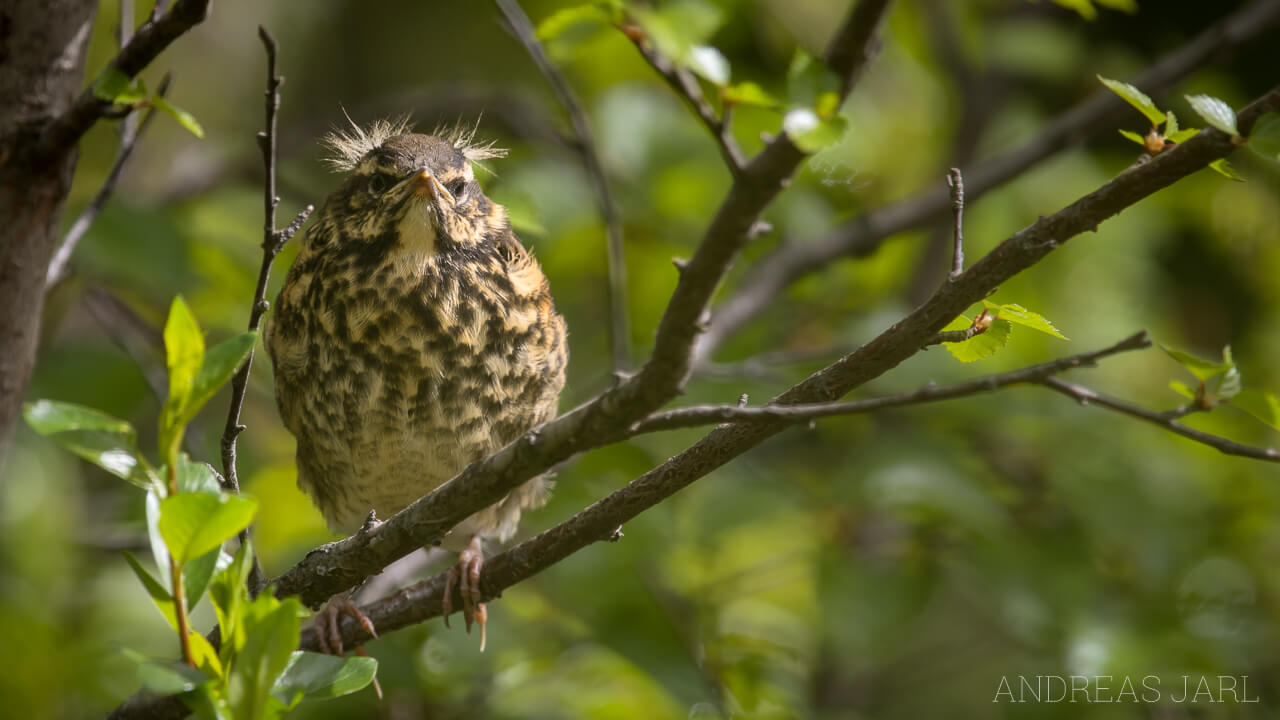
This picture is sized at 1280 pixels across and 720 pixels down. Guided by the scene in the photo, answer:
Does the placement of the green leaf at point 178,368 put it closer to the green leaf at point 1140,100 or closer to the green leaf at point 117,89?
the green leaf at point 117,89

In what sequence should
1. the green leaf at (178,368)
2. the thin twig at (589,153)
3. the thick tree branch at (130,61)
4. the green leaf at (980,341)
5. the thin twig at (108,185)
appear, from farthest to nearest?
the thin twig at (589,153), the thin twig at (108,185), the thick tree branch at (130,61), the green leaf at (980,341), the green leaf at (178,368)

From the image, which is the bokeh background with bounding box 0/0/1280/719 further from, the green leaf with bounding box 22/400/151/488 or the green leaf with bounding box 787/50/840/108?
the green leaf with bounding box 22/400/151/488

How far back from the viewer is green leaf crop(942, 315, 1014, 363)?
4.90 ft

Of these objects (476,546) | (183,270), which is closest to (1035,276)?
(476,546)

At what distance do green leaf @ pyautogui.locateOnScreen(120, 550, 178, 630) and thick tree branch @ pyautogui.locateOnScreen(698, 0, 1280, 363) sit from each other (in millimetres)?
2292

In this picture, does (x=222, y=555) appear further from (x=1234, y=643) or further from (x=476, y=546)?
(x=1234, y=643)

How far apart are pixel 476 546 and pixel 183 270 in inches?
38.7

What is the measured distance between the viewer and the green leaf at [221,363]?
1.34 metres

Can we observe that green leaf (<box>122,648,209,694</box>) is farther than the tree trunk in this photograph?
No

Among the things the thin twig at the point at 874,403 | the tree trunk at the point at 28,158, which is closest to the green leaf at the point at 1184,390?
the thin twig at the point at 874,403

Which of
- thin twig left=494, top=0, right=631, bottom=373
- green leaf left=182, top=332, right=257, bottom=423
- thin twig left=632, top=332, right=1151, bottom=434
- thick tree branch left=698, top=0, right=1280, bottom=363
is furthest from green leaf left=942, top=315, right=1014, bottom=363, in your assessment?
thick tree branch left=698, top=0, right=1280, bottom=363

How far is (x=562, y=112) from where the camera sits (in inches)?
177

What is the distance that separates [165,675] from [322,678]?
9.3 inches

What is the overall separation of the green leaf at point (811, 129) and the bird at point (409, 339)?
4.84 ft
